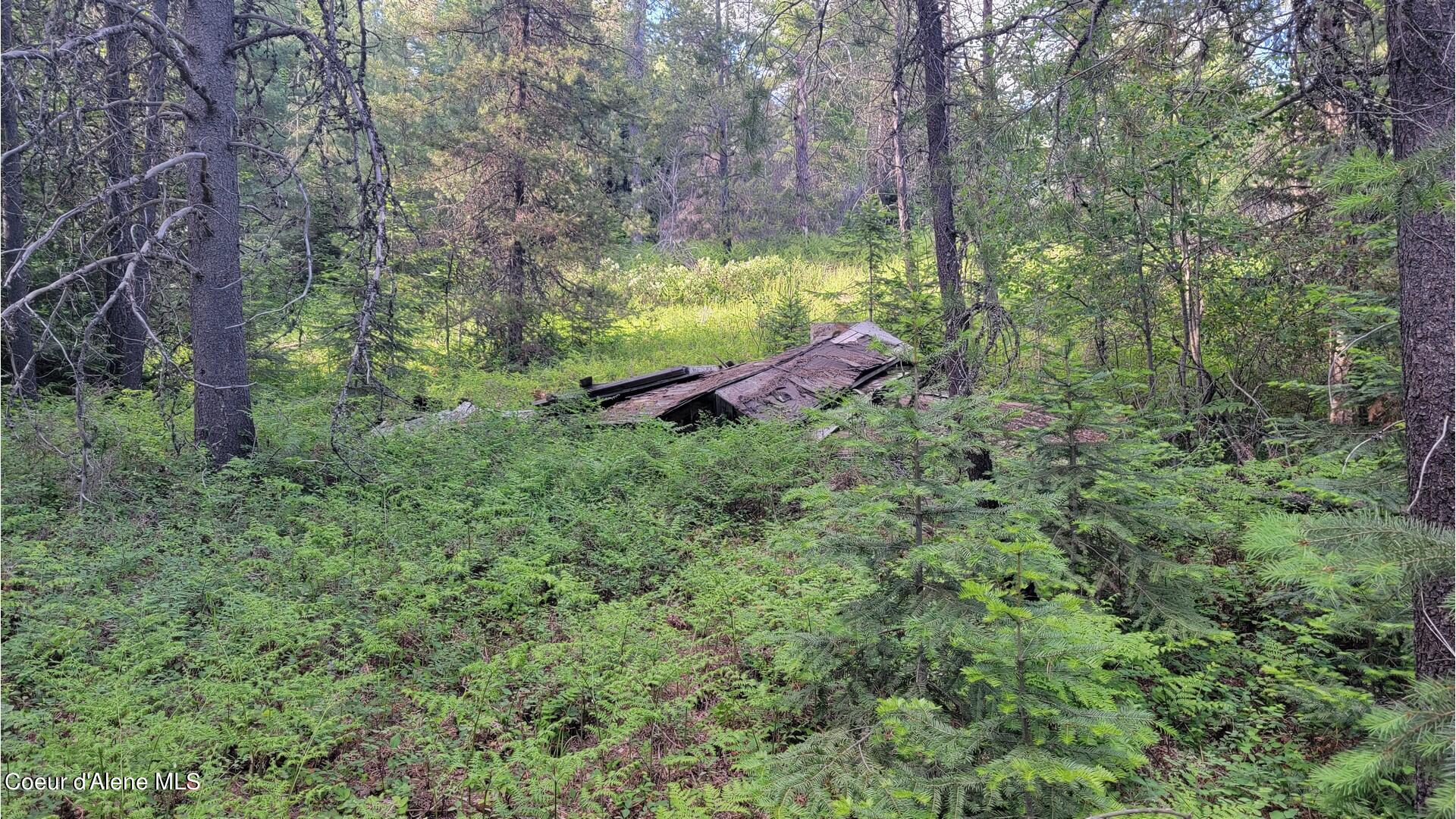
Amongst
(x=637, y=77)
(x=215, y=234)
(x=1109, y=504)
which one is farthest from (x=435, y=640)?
(x=637, y=77)

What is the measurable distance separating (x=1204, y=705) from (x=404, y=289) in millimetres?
12190

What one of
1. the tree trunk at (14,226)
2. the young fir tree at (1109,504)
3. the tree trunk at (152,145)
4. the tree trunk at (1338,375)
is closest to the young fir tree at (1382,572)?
the young fir tree at (1109,504)

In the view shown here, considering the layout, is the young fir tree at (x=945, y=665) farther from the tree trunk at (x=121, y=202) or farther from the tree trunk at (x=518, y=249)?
the tree trunk at (x=518, y=249)

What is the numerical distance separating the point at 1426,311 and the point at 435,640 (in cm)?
518

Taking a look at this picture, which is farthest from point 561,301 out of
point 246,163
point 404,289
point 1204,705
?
point 1204,705

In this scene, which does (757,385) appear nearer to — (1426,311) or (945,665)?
(945,665)

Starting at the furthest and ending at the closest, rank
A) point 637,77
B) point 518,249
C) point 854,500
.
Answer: point 637,77, point 518,249, point 854,500

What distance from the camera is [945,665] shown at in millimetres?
3205

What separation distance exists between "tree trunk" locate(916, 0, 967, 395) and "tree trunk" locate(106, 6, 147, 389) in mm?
6176

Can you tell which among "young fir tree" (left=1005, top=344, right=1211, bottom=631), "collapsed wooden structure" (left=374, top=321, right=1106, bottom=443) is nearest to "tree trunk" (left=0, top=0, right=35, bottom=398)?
"collapsed wooden structure" (left=374, top=321, right=1106, bottom=443)

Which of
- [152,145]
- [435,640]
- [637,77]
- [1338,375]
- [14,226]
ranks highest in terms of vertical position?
[637,77]

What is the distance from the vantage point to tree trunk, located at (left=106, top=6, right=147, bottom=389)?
6051 millimetres

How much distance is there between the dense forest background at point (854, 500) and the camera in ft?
10.00

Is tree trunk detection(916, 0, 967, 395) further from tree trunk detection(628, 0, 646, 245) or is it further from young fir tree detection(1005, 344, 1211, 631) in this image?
tree trunk detection(628, 0, 646, 245)
